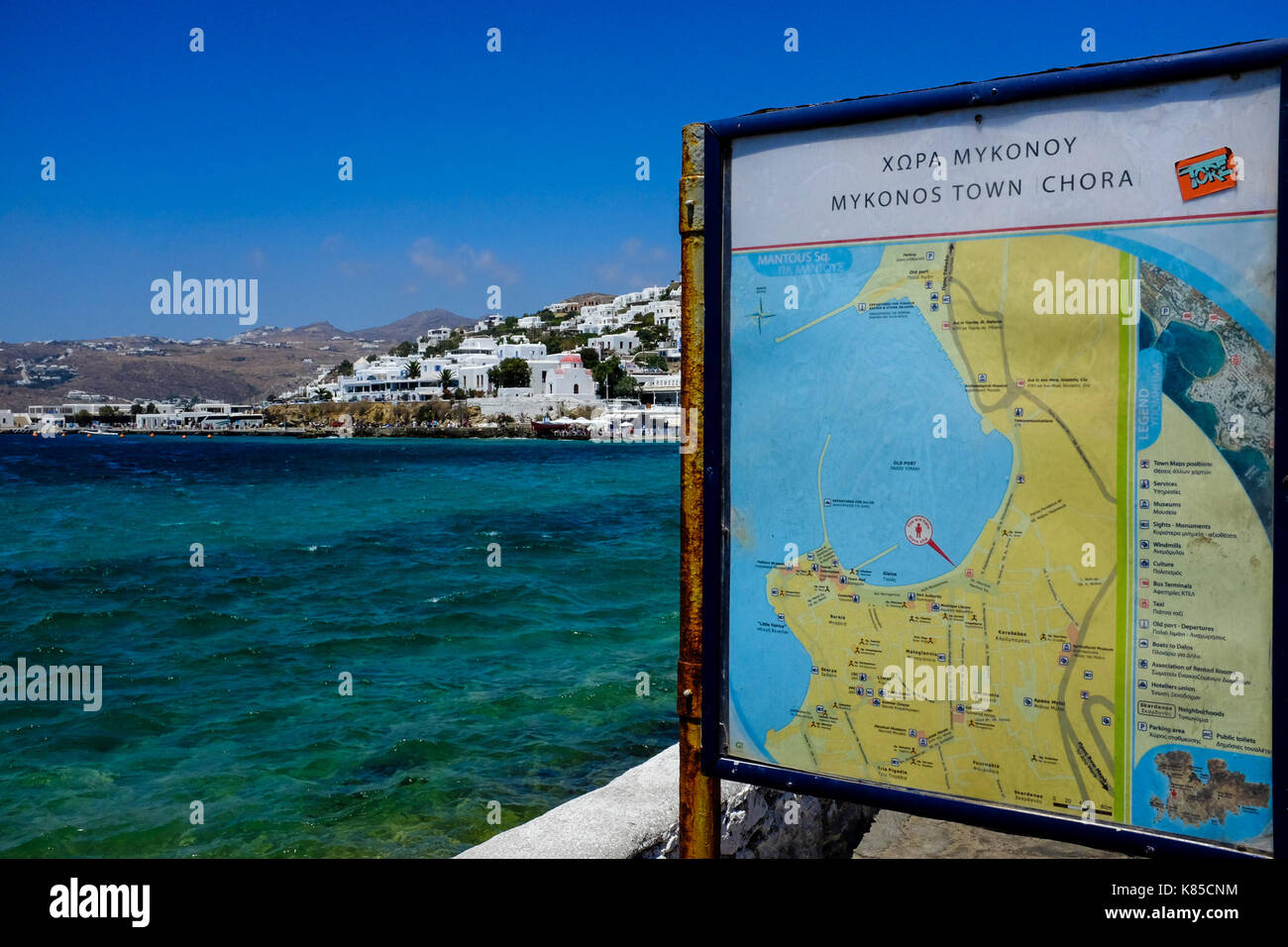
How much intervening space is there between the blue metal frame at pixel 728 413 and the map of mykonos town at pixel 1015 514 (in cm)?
3

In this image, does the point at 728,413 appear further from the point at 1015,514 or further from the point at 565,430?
the point at 565,430

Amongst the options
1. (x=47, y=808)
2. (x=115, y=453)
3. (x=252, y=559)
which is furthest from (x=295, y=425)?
(x=47, y=808)

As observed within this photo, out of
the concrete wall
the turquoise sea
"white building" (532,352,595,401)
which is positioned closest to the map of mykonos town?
the concrete wall

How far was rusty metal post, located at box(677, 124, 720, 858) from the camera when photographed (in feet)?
8.21

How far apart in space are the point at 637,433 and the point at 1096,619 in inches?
3865

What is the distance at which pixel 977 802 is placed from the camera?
2248mm

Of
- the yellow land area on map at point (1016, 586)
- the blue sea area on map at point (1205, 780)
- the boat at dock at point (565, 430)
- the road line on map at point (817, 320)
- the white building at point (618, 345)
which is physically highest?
the white building at point (618, 345)

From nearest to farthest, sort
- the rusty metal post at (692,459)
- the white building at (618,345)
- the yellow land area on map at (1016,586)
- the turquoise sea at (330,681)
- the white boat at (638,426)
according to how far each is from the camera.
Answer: the yellow land area on map at (1016,586) < the rusty metal post at (692,459) < the turquoise sea at (330,681) < the white boat at (638,426) < the white building at (618,345)

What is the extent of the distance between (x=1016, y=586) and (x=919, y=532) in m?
0.25

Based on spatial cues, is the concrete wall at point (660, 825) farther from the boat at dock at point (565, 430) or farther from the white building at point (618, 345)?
the white building at point (618, 345)

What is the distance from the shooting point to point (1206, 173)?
1.99 metres

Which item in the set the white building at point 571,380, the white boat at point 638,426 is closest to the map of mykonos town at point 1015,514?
the white boat at point 638,426

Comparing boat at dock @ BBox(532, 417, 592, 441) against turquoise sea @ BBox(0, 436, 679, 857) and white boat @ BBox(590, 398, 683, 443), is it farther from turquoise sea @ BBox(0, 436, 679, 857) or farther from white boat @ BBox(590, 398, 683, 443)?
turquoise sea @ BBox(0, 436, 679, 857)

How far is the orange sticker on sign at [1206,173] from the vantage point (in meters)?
1.97
